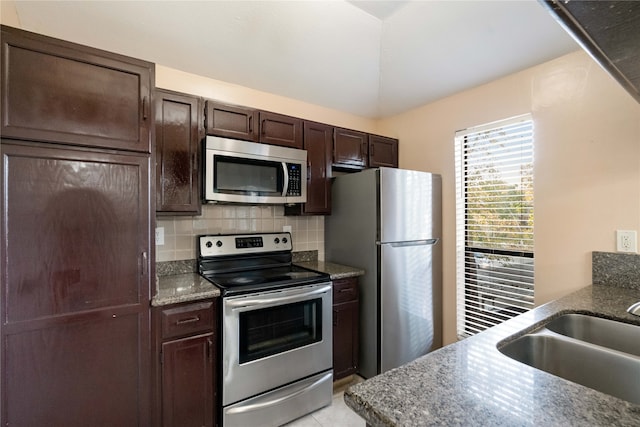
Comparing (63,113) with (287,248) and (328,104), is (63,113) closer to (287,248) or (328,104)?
(287,248)

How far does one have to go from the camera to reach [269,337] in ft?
6.01

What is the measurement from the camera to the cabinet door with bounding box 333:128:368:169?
258cm

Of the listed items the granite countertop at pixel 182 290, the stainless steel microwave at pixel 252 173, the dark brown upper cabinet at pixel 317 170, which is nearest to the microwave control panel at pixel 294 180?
A: the stainless steel microwave at pixel 252 173

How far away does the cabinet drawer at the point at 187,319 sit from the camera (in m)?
1.53

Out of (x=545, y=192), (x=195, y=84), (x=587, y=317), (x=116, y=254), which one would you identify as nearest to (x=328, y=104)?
(x=195, y=84)

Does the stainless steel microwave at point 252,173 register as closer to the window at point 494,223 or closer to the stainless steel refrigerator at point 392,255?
the stainless steel refrigerator at point 392,255

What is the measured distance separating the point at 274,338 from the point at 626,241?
7.14 feet

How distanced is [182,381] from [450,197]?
2.40 metres

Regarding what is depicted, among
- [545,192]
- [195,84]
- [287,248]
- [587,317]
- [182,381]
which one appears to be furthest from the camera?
[287,248]

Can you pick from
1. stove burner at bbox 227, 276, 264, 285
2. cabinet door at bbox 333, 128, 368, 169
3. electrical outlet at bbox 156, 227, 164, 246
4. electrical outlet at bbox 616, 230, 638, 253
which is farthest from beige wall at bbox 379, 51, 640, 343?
electrical outlet at bbox 156, 227, 164, 246

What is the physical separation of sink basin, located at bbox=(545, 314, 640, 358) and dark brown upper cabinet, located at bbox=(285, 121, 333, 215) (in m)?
1.69

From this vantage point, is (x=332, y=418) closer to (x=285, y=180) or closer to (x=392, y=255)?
(x=392, y=255)

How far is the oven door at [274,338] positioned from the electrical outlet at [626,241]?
Answer: 1768mm

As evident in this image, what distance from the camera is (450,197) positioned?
2564 millimetres
